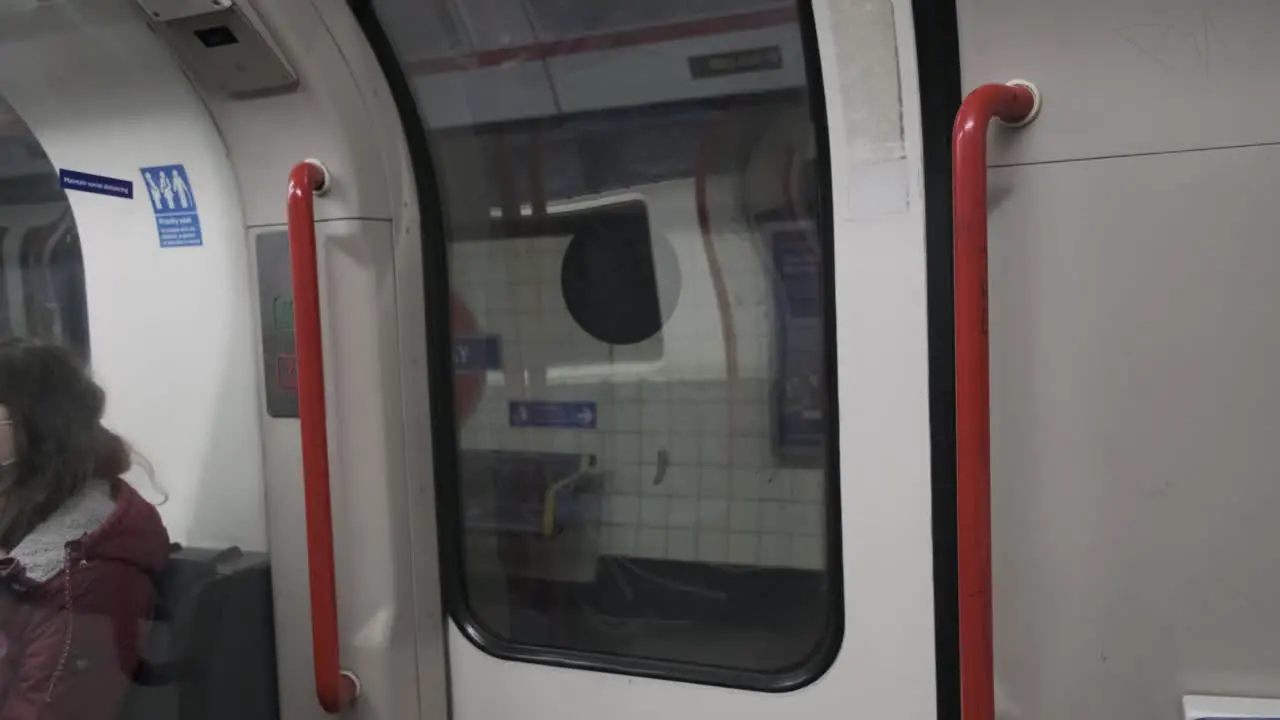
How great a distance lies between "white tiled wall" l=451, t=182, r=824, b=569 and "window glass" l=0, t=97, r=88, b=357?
38.3 inches

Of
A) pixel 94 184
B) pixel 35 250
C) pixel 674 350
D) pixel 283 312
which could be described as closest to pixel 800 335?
pixel 674 350

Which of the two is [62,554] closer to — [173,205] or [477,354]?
[173,205]

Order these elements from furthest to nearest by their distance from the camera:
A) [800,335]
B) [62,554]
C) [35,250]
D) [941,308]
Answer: [35,250]
[62,554]
[800,335]
[941,308]

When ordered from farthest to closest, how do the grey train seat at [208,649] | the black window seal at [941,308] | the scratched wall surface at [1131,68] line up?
the grey train seat at [208,649], the black window seal at [941,308], the scratched wall surface at [1131,68]

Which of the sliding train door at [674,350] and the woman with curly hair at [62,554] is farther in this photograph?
the woman with curly hair at [62,554]

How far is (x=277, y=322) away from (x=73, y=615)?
2.36ft

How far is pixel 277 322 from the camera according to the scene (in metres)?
2.15

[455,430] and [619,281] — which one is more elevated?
[619,281]

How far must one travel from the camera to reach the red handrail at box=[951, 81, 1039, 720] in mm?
1442

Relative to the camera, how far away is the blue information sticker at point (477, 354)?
7.37 feet

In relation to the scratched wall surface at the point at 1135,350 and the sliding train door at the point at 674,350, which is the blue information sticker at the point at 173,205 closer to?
the sliding train door at the point at 674,350

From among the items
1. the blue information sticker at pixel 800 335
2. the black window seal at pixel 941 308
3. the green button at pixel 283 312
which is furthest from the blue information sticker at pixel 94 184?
the black window seal at pixel 941 308

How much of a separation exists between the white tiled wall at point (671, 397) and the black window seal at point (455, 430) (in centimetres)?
7

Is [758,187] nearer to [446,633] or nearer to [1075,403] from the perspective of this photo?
[1075,403]
